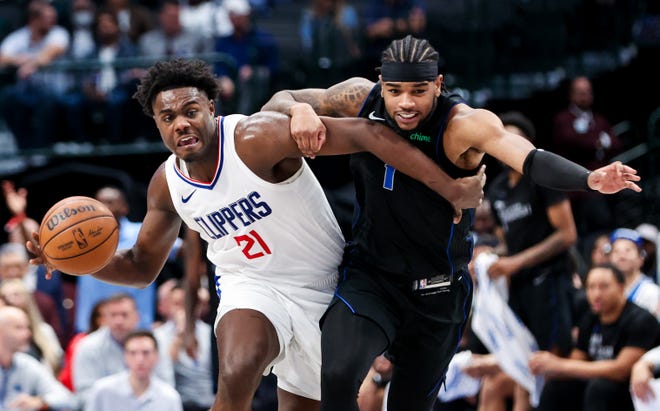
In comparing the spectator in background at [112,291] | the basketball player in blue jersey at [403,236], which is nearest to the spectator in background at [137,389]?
the spectator in background at [112,291]

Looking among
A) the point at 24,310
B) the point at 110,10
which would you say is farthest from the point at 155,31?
the point at 24,310

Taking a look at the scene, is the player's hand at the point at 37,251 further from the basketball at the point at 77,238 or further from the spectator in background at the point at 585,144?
the spectator in background at the point at 585,144

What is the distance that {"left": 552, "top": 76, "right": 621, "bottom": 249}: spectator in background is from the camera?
11.1m

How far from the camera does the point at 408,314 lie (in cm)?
555

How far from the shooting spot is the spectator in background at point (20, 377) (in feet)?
27.9

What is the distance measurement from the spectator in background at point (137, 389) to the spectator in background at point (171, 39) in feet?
13.1

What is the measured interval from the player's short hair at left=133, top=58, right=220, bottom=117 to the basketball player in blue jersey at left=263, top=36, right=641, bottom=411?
345 millimetres

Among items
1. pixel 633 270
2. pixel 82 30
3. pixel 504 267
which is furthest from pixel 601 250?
pixel 82 30

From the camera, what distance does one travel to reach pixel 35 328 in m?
9.26

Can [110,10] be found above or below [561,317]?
above

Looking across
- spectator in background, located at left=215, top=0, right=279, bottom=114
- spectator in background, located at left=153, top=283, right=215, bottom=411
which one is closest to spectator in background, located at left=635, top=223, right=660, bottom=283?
spectator in background, located at left=215, top=0, right=279, bottom=114

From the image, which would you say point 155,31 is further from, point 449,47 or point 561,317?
point 561,317

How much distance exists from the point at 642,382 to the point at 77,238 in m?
4.11

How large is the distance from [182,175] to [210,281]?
286cm
